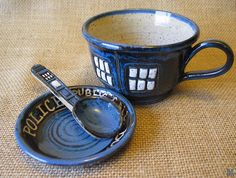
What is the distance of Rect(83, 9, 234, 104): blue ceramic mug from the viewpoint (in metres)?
0.36

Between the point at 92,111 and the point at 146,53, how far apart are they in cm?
11

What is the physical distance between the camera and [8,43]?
66cm

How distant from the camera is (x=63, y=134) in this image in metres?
0.36

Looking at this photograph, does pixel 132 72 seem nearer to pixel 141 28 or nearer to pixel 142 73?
pixel 142 73

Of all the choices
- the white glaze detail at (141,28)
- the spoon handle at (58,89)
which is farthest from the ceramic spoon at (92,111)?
the white glaze detail at (141,28)

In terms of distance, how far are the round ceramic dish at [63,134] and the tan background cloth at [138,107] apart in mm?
19

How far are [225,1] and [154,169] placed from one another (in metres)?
0.60

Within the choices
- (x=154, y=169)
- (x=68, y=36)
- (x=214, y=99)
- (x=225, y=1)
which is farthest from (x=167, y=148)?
(x=225, y=1)

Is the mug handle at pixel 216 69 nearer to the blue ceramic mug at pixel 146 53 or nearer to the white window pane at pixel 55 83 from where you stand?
the blue ceramic mug at pixel 146 53

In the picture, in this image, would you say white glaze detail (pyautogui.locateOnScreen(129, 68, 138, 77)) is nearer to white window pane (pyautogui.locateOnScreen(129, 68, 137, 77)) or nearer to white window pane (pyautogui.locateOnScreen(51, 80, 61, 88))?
white window pane (pyautogui.locateOnScreen(129, 68, 137, 77))

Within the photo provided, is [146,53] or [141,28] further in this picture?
[141,28]

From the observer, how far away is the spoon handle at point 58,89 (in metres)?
0.39

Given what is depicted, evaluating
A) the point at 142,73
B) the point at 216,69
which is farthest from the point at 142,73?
the point at 216,69

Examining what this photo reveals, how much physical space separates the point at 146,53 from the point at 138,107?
0.10 metres
